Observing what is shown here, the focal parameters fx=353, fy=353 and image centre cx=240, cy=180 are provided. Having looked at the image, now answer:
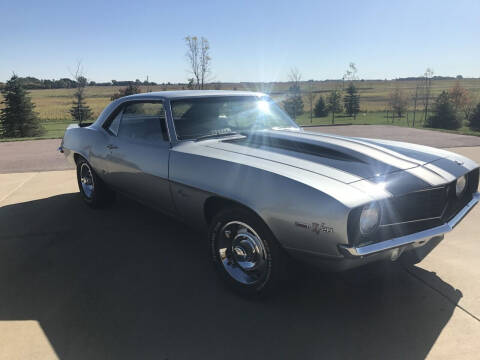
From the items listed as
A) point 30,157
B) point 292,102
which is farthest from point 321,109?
point 30,157

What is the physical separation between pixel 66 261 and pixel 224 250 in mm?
1574

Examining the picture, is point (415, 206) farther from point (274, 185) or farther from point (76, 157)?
point (76, 157)

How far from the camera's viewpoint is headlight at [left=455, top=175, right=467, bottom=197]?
8.90ft

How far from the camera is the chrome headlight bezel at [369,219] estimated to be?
80.0 inches

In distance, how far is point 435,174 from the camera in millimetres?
2492

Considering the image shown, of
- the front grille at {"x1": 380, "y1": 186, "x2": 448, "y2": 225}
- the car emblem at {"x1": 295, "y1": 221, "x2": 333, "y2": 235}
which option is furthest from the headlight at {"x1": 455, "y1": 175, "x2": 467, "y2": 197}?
the car emblem at {"x1": 295, "y1": 221, "x2": 333, "y2": 235}

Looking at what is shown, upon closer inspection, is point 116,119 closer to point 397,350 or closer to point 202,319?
point 202,319

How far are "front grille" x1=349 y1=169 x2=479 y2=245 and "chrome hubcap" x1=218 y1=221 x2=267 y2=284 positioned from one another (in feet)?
2.25

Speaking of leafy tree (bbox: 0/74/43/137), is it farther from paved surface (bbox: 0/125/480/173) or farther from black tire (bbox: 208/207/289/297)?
black tire (bbox: 208/207/289/297)

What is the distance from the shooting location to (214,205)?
2715 millimetres

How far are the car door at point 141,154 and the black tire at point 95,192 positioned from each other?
0.44m

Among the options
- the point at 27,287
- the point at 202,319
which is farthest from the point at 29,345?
the point at 202,319

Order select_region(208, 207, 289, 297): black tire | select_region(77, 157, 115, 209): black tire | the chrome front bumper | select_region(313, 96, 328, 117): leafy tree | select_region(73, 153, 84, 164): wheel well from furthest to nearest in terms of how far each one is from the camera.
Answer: select_region(313, 96, 328, 117): leafy tree
select_region(73, 153, 84, 164): wheel well
select_region(77, 157, 115, 209): black tire
select_region(208, 207, 289, 297): black tire
the chrome front bumper

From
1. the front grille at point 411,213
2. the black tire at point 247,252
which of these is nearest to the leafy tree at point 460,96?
the front grille at point 411,213
